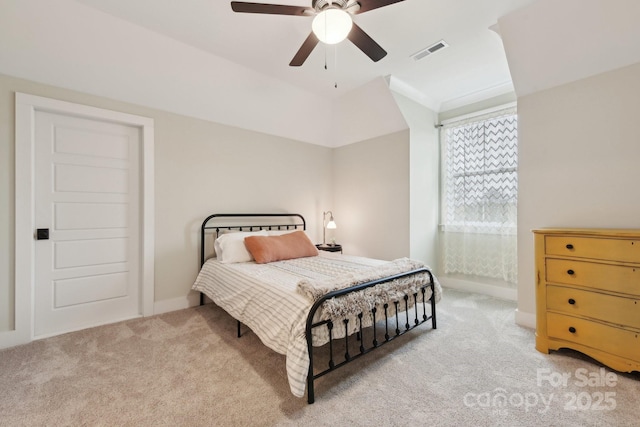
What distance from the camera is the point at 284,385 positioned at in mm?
1722

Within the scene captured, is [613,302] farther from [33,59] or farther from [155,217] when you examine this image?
[33,59]

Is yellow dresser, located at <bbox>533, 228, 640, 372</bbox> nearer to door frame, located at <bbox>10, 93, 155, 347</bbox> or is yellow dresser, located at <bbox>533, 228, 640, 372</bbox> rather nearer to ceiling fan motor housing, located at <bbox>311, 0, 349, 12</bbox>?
ceiling fan motor housing, located at <bbox>311, 0, 349, 12</bbox>

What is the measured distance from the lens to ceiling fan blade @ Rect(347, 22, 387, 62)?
75.2 inches

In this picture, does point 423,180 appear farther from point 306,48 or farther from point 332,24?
point 332,24

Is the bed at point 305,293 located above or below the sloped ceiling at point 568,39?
below

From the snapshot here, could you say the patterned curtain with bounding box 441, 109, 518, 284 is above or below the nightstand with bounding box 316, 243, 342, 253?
above

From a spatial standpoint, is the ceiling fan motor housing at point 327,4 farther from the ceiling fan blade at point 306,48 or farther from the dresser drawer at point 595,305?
the dresser drawer at point 595,305

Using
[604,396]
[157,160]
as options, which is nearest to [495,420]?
[604,396]

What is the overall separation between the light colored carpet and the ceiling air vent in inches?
112

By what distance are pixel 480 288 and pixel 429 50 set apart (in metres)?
3.05

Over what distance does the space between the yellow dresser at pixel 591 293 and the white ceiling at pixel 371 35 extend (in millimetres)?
1955

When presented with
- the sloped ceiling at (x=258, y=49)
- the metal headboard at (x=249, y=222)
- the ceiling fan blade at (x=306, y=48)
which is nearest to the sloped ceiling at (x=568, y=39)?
the sloped ceiling at (x=258, y=49)

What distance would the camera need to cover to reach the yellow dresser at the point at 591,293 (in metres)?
1.77

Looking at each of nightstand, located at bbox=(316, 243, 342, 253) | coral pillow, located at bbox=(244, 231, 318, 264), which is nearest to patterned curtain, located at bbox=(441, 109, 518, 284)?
nightstand, located at bbox=(316, 243, 342, 253)
